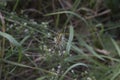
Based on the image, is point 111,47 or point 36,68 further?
point 111,47

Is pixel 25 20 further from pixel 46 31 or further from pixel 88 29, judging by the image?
pixel 88 29

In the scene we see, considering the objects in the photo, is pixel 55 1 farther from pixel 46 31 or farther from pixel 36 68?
pixel 36 68

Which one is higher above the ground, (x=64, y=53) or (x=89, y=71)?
(x=64, y=53)

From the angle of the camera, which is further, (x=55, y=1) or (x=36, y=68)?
(x=55, y=1)

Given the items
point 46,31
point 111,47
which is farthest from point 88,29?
point 46,31

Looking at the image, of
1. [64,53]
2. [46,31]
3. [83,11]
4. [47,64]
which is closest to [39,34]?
[46,31]

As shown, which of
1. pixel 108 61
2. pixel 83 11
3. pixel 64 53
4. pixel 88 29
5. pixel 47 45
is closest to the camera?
pixel 64 53

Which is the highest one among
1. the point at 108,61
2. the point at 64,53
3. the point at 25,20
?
the point at 25,20

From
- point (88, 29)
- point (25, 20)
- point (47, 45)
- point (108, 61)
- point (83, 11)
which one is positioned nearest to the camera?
point (47, 45)

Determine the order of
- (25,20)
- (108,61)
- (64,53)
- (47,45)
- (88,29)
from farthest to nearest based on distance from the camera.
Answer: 1. (88,29)
2. (108,61)
3. (25,20)
4. (47,45)
5. (64,53)
